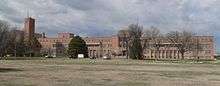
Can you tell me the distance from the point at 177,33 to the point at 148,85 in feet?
431

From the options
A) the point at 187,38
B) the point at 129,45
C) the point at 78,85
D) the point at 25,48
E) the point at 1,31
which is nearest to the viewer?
the point at 78,85

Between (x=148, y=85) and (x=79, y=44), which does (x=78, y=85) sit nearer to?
(x=148, y=85)

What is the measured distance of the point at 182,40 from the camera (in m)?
153

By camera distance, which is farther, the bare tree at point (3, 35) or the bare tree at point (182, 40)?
the bare tree at point (182, 40)

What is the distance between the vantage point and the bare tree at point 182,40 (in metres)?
151

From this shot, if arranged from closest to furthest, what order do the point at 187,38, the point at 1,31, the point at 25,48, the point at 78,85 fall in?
the point at 78,85 → the point at 1,31 → the point at 187,38 → the point at 25,48

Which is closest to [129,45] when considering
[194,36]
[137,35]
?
[137,35]

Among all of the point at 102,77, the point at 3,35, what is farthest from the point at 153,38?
the point at 102,77

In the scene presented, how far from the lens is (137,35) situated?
144m

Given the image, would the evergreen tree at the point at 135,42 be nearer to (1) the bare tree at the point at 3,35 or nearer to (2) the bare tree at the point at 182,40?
(2) the bare tree at the point at 182,40

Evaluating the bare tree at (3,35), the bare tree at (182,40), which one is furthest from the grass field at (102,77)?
the bare tree at (182,40)

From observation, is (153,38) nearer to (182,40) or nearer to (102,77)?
(182,40)

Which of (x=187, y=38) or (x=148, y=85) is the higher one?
(x=187, y=38)

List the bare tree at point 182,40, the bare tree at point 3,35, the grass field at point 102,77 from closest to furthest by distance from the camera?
the grass field at point 102,77, the bare tree at point 3,35, the bare tree at point 182,40
